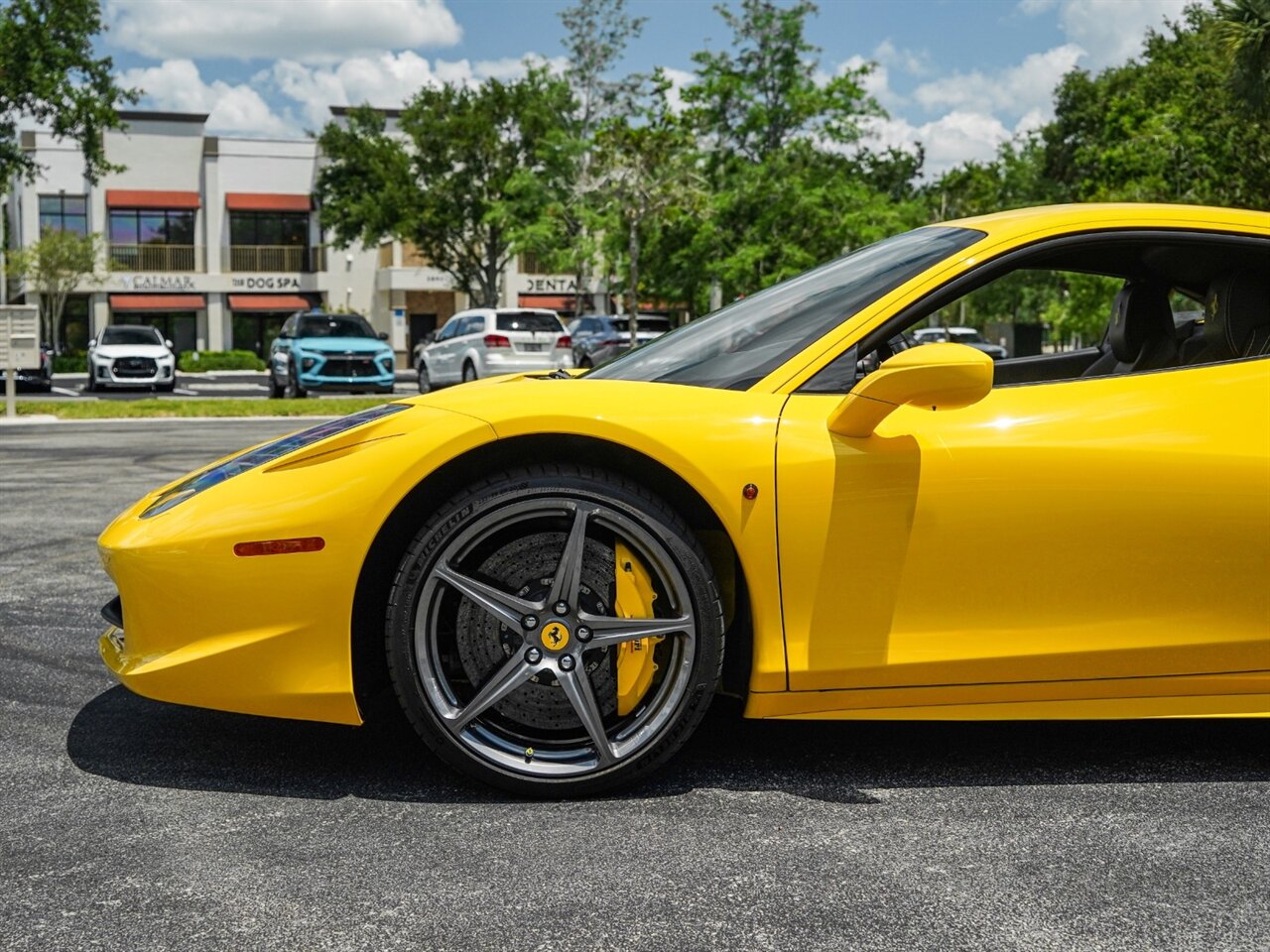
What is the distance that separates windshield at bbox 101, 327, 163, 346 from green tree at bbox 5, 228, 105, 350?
2370 centimetres

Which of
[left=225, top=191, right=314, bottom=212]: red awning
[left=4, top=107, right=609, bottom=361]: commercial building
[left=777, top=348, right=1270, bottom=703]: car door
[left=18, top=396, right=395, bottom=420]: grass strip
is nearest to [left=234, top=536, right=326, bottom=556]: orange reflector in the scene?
[left=777, top=348, right=1270, bottom=703]: car door

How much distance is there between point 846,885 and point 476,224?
147 ft

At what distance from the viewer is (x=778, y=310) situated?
3639 millimetres

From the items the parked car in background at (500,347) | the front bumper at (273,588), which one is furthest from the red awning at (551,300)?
the front bumper at (273,588)

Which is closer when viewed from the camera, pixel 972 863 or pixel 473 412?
pixel 972 863

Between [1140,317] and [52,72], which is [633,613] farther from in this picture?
[52,72]

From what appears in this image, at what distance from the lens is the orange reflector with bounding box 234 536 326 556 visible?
3133mm

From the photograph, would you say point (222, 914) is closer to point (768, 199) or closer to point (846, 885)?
point (846, 885)

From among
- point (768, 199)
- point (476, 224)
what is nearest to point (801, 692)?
point (768, 199)

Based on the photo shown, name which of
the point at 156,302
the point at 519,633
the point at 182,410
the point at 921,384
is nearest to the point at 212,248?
the point at 156,302

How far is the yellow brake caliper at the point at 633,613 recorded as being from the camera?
3207 mm

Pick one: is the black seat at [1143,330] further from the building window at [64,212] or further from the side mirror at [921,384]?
the building window at [64,212]

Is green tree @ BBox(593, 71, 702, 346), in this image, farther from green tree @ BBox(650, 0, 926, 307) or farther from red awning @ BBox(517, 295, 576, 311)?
red awning @ BBox(517, 295, 576, 311)

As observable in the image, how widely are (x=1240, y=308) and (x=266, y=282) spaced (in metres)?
60.2
